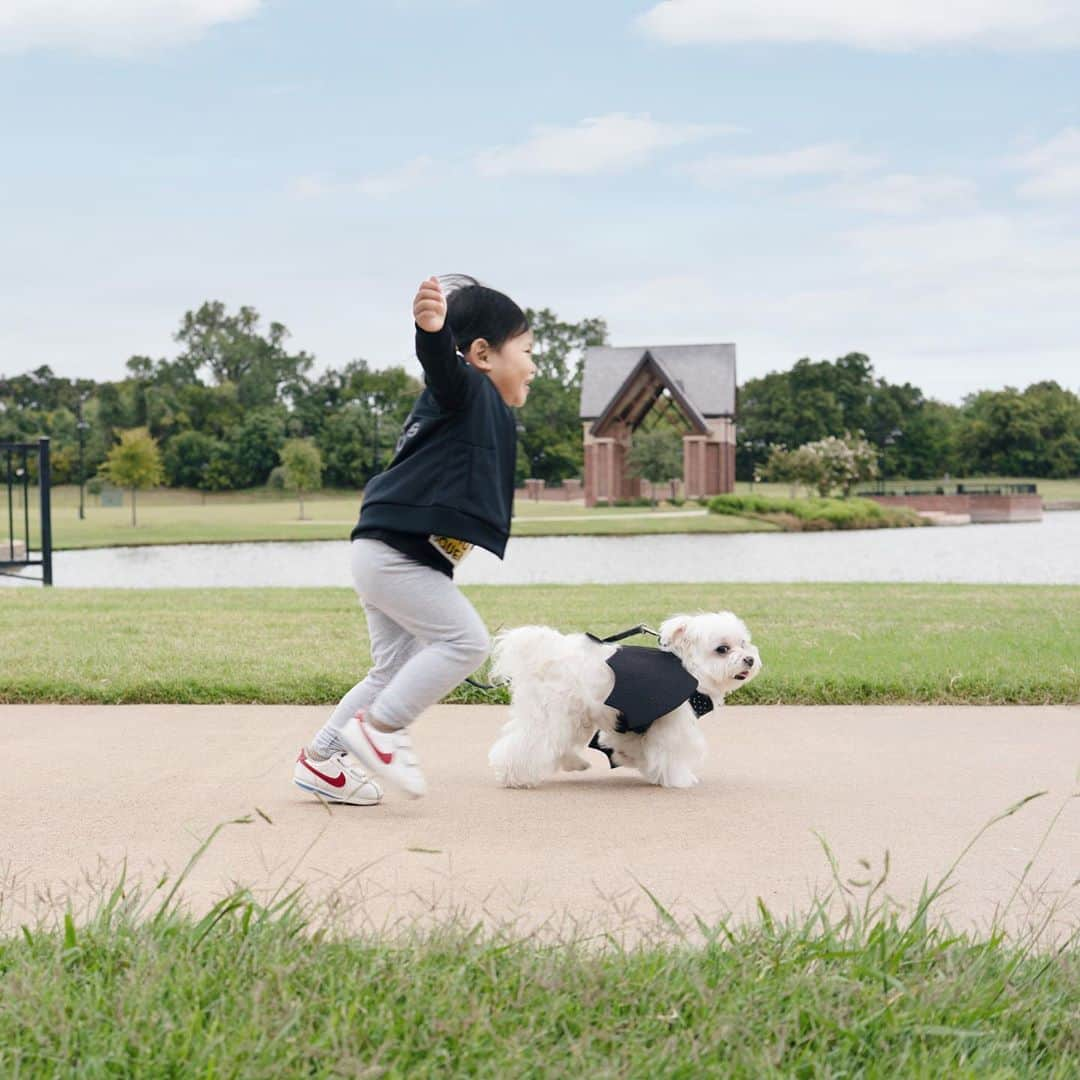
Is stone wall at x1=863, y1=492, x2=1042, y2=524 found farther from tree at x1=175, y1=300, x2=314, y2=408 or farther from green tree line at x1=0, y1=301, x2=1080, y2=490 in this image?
tree at x1=175, y1=300, x2=314, y2=408

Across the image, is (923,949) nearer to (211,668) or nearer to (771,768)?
(771,768)

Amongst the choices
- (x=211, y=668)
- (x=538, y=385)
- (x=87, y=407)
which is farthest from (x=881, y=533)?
(x=87, y=407)

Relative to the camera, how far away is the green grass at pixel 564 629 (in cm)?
622

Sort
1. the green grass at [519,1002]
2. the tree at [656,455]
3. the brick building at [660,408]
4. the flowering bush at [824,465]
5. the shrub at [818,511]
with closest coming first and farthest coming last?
the green grass at [519,1002] → the shrub at [818,511] → the brick building at [660,408] → the tree at [656,455] → the flowering bush at [824,465]

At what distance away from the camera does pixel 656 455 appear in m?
41.1

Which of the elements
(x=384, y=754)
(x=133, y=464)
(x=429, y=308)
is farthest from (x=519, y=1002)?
(x=133, y=464)

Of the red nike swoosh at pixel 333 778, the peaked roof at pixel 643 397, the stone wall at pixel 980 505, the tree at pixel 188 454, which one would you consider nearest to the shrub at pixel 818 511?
the peaked roof at pixel 643 397

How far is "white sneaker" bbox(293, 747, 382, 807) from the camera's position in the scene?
13.6 ft

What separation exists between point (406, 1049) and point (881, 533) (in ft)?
99.2

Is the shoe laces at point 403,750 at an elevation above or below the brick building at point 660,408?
below

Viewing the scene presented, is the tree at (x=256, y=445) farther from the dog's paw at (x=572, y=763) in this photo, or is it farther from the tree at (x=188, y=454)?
the dog's paw at (x=572, y=763)

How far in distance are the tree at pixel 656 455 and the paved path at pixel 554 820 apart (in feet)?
117

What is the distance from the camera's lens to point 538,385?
51.0 m

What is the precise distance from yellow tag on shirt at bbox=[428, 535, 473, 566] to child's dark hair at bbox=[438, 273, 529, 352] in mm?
652
